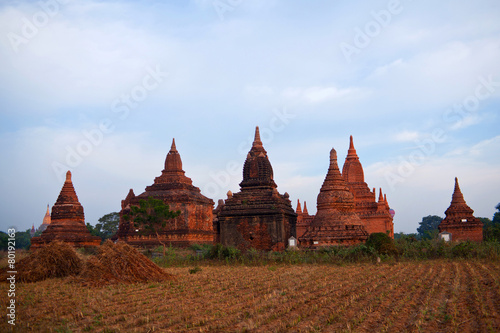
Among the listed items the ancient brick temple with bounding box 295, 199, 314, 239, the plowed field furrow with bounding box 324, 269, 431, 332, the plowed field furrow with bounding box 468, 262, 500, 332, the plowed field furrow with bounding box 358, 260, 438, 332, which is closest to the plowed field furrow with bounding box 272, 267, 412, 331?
the plowed field furrow with bounding box 324, 269, 431, 332

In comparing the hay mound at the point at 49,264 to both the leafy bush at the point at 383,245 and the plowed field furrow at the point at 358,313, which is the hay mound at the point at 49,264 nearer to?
the plowed field furrow at the point at 358,313

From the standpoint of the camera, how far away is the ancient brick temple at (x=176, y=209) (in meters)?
39.2

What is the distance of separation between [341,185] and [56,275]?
1903 centimetres

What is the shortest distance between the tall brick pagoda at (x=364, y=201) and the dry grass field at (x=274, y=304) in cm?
2495

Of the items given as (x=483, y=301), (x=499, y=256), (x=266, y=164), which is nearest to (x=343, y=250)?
(x=499, y=256)

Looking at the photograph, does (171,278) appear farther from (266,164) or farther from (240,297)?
(266,164)

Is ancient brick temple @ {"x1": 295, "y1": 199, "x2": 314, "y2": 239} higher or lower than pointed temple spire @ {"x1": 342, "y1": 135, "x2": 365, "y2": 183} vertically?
lower

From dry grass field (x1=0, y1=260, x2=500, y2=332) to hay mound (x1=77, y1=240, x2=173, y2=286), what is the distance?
2.07 ft

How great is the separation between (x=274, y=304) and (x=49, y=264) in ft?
32.8

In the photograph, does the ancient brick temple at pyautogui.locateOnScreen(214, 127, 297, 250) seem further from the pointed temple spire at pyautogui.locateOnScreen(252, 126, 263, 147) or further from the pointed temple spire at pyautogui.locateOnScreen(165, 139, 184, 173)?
the pointed temple spire at pyautogui.locateOnScreen(165, 139, 184, 173)

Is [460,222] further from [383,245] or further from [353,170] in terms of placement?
[383,245]

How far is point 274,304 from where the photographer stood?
36.1ft

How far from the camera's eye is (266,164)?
32.5m

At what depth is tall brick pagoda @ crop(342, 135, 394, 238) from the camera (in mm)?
41447
